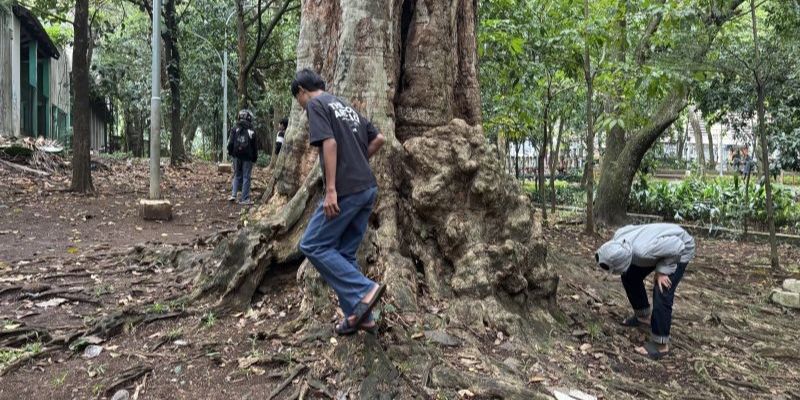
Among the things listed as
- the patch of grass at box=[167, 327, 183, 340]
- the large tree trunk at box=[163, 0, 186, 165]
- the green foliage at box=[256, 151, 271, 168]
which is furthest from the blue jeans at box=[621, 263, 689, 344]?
the green foliage at box=[256, 151, 271, 168]

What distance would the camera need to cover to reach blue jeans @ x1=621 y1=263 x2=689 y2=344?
522 centimetres

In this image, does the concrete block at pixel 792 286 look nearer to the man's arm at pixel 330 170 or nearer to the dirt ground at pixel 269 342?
the dirt ground at pixel 269 342

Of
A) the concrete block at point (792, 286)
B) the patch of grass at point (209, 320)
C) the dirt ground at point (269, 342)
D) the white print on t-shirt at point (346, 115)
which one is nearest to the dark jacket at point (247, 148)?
the dirt ground at point (269, 342)

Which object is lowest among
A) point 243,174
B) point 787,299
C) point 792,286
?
point 787,299

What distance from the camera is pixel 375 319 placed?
169 inches

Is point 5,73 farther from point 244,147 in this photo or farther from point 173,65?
point 244,147

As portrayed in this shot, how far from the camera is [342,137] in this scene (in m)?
→ 3.93

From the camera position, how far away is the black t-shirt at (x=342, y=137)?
3811 millimetres

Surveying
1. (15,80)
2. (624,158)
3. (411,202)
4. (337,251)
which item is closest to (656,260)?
(411,202)

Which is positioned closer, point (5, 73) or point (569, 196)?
point (5, 73)

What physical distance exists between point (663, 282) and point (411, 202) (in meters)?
2.18

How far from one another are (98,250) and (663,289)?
21.7 ft

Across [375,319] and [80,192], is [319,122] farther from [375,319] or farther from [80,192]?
[80,192]

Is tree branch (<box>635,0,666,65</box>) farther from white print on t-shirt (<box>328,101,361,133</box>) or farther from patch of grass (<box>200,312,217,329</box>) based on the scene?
patch of grass (<box>200,312,217,329</box>)
